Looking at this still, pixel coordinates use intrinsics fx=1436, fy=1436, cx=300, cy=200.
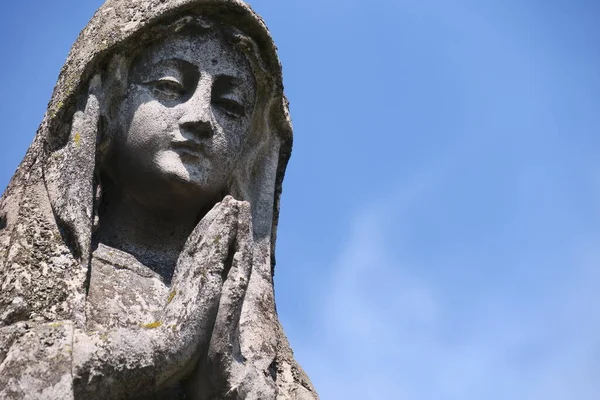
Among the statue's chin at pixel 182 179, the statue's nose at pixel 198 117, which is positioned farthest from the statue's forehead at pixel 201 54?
the statue's chin at pixel 182 179

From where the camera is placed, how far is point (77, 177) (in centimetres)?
933

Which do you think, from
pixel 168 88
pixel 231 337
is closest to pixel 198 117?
pixel 168 88

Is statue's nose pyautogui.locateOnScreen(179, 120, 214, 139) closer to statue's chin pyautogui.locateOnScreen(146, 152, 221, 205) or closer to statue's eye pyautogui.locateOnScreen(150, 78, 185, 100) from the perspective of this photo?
statue's chin pyautogui.locateOnScreen(146, 152, 221, 205)

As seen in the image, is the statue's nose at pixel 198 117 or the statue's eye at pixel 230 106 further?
the statue's eye at pixel 230 106

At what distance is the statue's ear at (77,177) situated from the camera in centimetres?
914

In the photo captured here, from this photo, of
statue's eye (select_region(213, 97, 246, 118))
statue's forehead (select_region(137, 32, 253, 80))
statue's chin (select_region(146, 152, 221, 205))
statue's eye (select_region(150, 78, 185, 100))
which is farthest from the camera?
statue's eye (select_region(213, 97, 246, 118))

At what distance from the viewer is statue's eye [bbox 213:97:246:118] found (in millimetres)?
10273

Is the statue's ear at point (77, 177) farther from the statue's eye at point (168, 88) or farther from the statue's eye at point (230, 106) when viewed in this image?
the statue's eye at point (230, 106)

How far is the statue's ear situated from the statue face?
372 millimetres

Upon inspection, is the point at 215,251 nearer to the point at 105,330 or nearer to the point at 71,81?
the point at 105,330

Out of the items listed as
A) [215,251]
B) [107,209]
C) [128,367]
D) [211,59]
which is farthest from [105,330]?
[211,59]

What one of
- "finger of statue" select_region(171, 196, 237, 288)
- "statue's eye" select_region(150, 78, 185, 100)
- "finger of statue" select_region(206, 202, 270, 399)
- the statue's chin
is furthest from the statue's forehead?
"finger of statue" select_region(206, 202, 270, 399)

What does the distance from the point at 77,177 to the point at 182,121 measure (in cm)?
93

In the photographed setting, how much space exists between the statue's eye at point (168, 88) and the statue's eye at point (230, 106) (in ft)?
1.00
